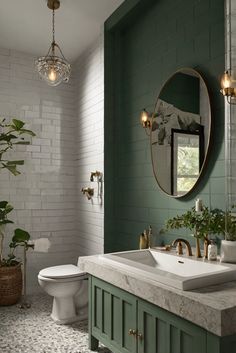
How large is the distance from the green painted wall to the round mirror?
7 cm

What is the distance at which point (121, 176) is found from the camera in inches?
141

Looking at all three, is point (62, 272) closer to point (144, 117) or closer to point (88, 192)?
point (88, 192)

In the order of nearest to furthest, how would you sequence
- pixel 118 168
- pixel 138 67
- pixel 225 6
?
pixel 225 6 < pixel 138 67 < pixel 118 168

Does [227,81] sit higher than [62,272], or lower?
higher

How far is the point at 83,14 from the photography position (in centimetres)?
340

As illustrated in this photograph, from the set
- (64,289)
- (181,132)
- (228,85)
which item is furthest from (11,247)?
(228,85)

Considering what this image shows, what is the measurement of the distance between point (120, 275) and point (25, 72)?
3.12 meters

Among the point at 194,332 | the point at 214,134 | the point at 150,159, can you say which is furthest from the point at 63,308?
the point at 214,134

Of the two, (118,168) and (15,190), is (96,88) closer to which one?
Result: (118,168)

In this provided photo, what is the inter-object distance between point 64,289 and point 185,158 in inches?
63.5

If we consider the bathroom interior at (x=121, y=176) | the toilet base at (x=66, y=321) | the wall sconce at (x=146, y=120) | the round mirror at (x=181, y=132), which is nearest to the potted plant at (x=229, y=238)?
the bathroom interior at (x=121, y=176)

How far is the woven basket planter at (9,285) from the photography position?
11.9ft

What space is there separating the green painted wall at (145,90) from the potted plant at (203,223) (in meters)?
0.13

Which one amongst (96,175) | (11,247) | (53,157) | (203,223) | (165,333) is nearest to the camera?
(165,333)
